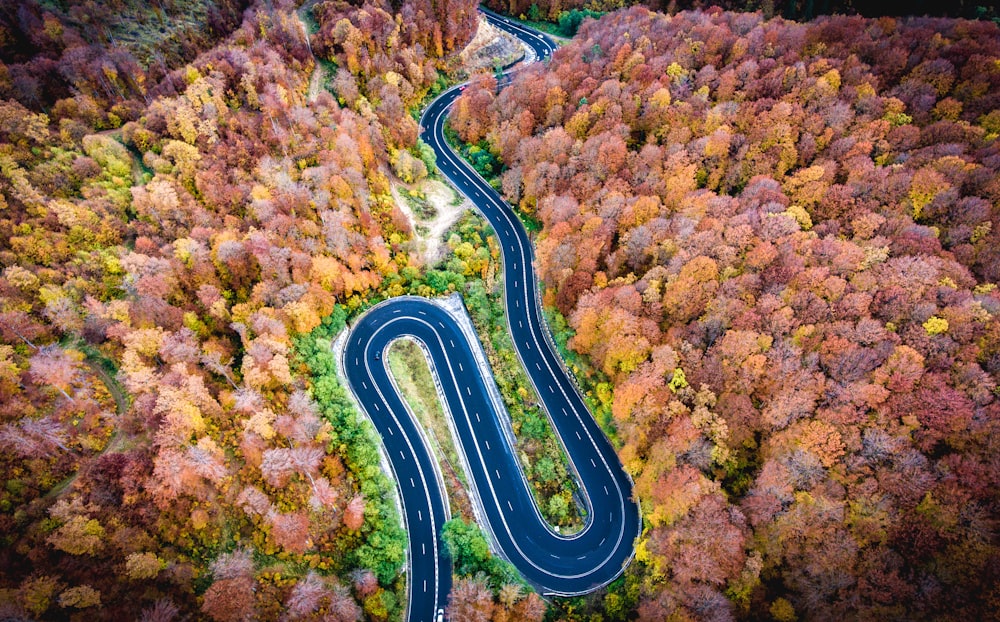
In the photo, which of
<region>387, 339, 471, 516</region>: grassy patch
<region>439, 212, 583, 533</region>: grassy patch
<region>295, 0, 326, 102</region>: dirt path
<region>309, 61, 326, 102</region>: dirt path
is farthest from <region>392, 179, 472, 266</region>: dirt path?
<region>295, 0, 326, 102</region>: dirt path

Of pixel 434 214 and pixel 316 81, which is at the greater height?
pixel 316 81

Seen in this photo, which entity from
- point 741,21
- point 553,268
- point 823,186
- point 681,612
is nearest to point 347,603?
point 681,612

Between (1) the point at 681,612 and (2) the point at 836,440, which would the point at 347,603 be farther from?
(2) the point at 836,440

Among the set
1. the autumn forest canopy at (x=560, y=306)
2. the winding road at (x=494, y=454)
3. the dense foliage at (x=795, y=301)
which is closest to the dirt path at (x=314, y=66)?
the autumn forest canopy at (x=560, y=306)

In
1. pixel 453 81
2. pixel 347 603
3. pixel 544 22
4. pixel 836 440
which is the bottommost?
pixel 347 603

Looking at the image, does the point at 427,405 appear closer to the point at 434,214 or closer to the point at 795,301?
the point at 434,214

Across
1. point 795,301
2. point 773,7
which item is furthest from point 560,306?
point 773,7

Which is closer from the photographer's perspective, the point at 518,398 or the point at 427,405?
the point at 427,405

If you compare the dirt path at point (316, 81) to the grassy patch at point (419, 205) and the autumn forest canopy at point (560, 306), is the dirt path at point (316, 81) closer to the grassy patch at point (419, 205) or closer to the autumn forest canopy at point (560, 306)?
the autumn forest canopy at point (560, 306)
